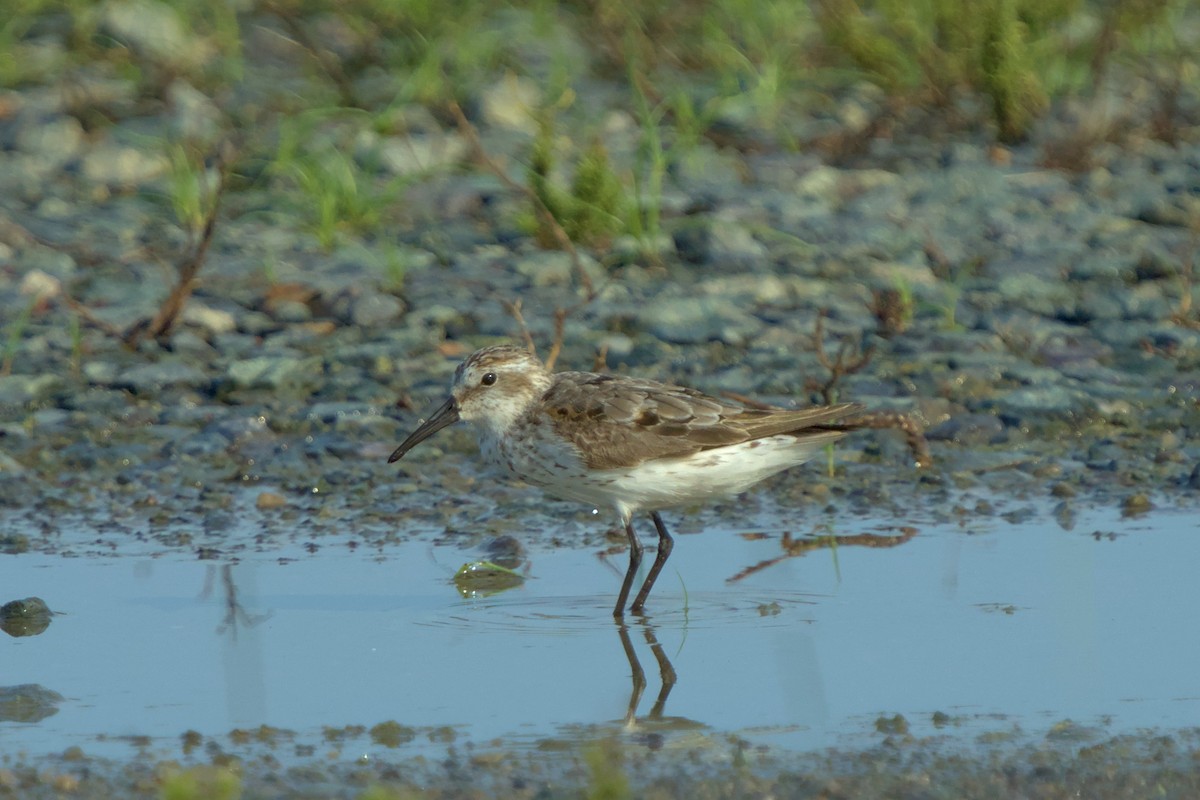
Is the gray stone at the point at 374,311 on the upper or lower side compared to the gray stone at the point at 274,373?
upper

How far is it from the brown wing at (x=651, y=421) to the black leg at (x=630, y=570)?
0.31 metres

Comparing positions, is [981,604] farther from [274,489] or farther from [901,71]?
[901,71]

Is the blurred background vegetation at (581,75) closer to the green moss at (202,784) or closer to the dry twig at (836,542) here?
the dry twig at (836,542)

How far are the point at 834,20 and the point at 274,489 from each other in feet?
23.6

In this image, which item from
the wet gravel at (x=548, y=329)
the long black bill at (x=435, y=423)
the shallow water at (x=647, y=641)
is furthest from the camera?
the wet gravel at (x=548, y=329)

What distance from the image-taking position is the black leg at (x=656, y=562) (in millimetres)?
6312

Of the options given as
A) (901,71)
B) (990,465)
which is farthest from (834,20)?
(990,465)

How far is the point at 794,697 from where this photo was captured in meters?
5.11

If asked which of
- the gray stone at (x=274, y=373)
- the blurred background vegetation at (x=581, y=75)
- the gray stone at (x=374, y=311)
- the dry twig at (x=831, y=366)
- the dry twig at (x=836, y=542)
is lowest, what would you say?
the dry twig at (x=836, y=542)

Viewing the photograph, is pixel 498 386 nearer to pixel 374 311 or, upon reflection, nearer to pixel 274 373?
pixel 274 373

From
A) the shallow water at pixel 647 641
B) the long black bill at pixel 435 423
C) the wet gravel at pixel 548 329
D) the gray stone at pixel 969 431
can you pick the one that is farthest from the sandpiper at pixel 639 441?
the gray stone at pixel 969 431

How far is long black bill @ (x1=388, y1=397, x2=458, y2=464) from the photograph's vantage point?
23.4 ft

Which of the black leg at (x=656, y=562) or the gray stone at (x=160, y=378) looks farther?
the gray stone at (x=160, y=378)

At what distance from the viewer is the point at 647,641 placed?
19.2 feet
